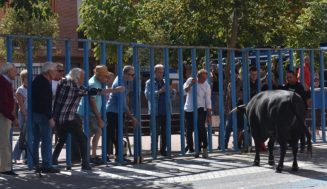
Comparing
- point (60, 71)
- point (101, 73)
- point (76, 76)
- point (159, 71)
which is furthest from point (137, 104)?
point (76, 76)

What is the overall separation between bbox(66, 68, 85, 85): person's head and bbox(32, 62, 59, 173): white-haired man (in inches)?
10.7

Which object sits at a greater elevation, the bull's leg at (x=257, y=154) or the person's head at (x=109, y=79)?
the person's head at (x=109, y=79)

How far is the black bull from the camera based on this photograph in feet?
39.6

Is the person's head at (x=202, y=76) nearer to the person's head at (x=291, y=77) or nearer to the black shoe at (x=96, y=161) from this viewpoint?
the person's head at (x=291, y=77)

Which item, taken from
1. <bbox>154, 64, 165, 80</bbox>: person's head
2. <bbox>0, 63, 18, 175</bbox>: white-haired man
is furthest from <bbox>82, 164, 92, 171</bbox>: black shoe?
<bbox>154, 64, 165, 80</bbox>: person's head

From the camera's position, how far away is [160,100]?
1430cm

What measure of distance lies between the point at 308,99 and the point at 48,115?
19.8 feet

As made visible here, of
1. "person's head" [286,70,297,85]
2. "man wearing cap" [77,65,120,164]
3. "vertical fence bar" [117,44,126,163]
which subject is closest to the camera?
"man wearing cap" [77,65,120,164]

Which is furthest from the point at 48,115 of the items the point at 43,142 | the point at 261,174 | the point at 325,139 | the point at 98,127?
the point at 325,139

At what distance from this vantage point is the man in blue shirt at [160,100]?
14133 millimetres

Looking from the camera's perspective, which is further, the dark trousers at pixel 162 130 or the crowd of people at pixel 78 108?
the dark trousers at pixel 162 130

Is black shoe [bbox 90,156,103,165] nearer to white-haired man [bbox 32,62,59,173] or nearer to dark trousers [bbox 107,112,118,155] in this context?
dark trousers [bbox 107,112,118,155]

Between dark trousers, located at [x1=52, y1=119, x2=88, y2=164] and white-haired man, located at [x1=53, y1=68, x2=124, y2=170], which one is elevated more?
white-haired man, located at [x1=53, y1=68, x2=124, y2=170]

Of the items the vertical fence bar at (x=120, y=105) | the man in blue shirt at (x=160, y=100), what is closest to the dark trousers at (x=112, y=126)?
the vertical fence bar at (x=120, y=105)
